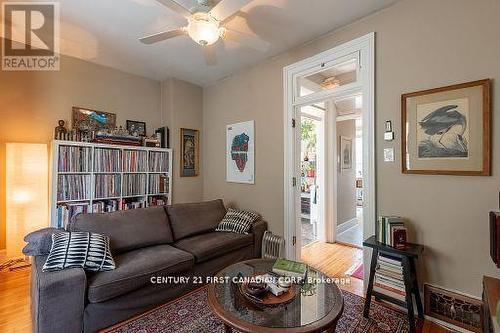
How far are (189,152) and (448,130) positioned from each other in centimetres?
333

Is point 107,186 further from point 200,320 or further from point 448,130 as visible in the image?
point 448,130

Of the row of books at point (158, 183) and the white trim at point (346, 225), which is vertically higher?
the row of books at point (158, 183)

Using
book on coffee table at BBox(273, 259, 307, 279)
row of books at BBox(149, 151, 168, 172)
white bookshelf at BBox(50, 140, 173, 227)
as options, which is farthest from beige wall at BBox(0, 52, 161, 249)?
book on coffee table at BBox(273, 259, 307, 279)

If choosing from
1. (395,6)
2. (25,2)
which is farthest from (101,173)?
(395,6)

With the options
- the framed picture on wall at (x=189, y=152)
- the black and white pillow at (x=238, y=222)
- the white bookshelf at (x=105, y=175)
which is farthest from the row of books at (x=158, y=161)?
the black and white pillow at (x=238, y=222)

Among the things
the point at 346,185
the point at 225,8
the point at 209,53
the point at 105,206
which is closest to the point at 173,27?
the point at 209,53

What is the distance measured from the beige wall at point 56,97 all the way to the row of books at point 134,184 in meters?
0.85

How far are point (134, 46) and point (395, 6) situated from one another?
9.04 ft

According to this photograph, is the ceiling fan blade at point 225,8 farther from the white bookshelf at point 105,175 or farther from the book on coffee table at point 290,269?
the white bookshelf at point 105,175

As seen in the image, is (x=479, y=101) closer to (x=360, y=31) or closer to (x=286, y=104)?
(x=360, y=31)

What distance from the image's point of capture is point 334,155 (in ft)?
13.0

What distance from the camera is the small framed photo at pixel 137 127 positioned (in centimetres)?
363

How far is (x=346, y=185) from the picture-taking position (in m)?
4.58

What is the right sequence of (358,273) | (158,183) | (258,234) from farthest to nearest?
(158,183) → (258,234) → (358,273)
